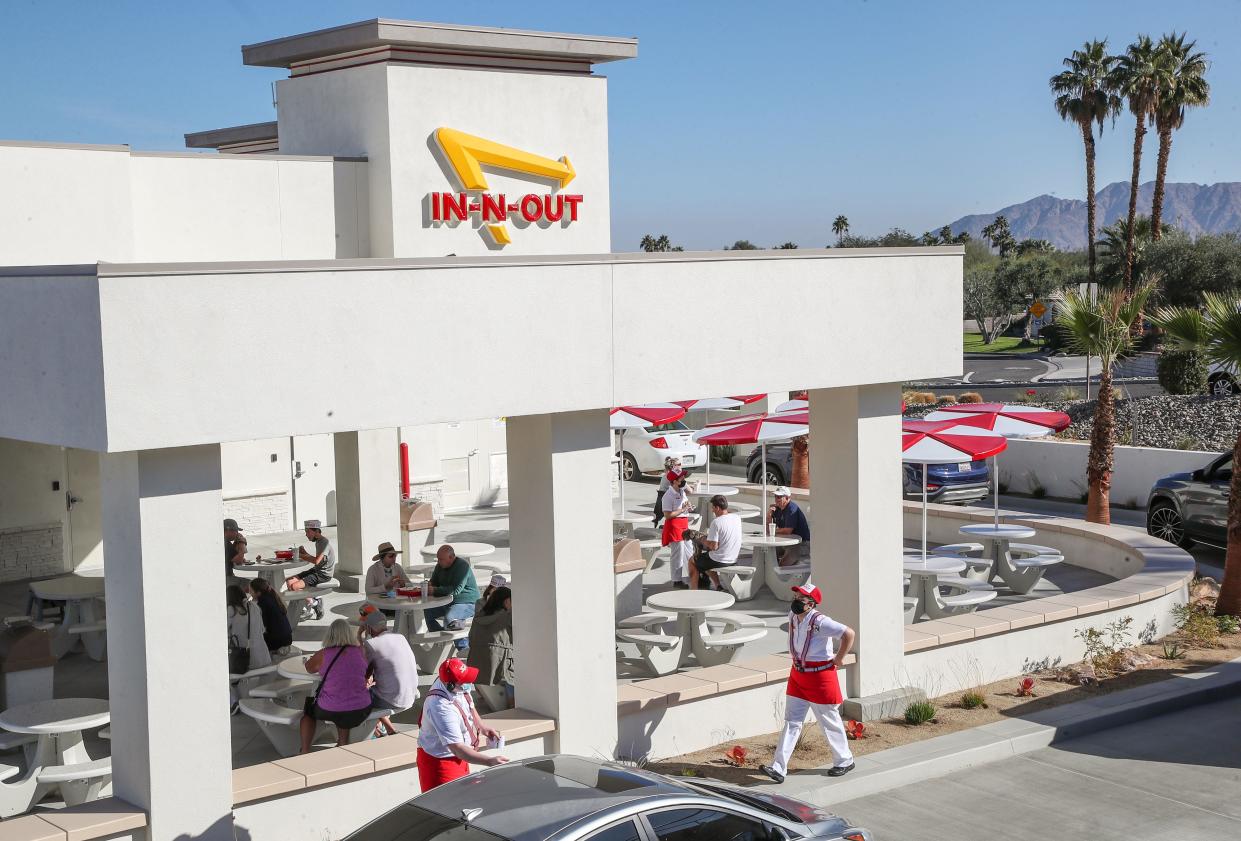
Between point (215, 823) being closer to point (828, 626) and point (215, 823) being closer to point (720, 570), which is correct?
point (828, 626)

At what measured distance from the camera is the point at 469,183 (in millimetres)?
17250

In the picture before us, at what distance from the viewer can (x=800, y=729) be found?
10.7 m

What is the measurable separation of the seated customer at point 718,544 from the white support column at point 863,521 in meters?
4.13

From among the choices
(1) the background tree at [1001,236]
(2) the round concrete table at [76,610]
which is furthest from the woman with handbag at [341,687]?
(1) the background tree at [1001,236]

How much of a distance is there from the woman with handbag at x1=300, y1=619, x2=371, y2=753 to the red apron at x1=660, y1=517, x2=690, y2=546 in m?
8.02

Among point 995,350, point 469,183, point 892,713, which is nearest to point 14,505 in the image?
point 469,183

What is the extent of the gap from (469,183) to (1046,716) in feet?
32.7

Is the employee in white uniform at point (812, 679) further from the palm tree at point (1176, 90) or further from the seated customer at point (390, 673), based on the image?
the palm tree at point (1176, 90)

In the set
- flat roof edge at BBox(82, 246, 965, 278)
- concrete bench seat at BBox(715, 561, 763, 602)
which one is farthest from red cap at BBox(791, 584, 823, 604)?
concrete bench seat at BBox(715, 561, 763, 602)

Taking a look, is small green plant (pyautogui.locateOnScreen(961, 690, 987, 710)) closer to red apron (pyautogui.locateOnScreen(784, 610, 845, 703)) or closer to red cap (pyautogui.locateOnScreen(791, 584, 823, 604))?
red apron (pyautogui.locateOnScreen(784, 610, 845, 703))

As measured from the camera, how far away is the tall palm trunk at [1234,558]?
15.7m

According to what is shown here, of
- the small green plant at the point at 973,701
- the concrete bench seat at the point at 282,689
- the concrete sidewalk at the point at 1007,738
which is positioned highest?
the concrete bench seat at the point at 282,689

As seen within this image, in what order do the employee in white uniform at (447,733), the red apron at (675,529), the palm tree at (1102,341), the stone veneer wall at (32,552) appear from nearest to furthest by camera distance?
the employee in white uniform at (447,733) → the red apron at (675,529) → the stone veneer wall at (32,552) → the palm tree at (1102,341)

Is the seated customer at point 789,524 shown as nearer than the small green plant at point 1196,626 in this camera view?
No
